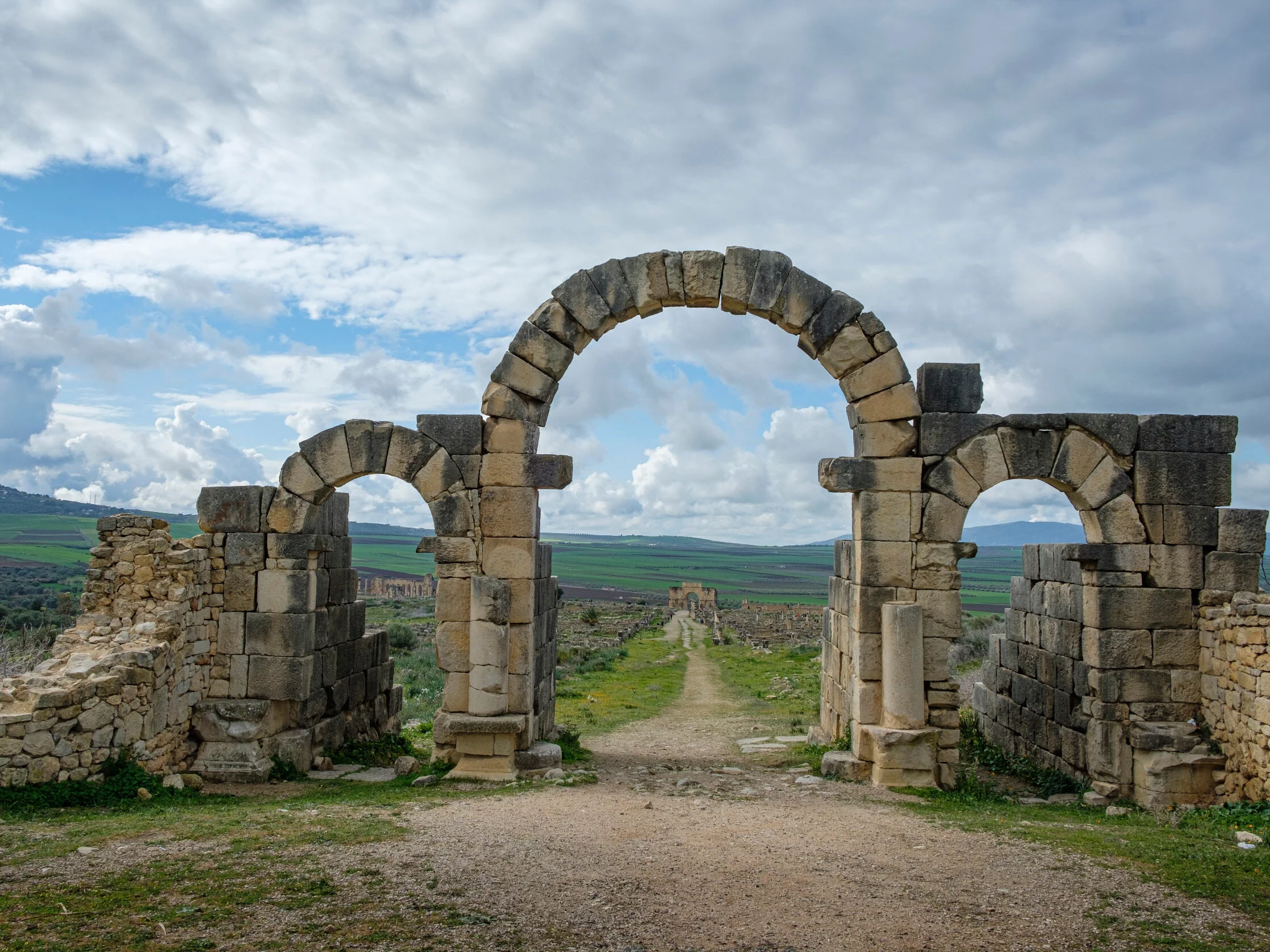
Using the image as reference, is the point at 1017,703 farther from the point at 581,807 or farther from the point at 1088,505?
the point at 581,807

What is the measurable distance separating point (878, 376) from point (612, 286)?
11.0ft


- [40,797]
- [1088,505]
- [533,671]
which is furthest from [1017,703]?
[40,797]

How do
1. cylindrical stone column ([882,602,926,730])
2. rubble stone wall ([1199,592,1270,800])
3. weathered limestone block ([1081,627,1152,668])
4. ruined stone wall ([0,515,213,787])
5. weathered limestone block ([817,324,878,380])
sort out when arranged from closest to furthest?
ruined stone wall ([0,515,213,787])
rubble stone wall ([1199,592,1270,800])
cylindrical stone column ([882,602,926,730])
weathered limestone block ([1081,627,1152,668])
weathered limestone block ([817,324,878,380])

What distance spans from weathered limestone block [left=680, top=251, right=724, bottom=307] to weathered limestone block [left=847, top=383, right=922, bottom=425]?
2.26 m

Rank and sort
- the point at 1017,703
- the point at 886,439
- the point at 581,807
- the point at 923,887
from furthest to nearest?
the point at 1017,703 < the point at 886,439 < the point at 581,807 < the point at 923,887

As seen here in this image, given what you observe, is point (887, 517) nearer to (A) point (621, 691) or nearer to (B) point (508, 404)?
(B) point (508, 404)

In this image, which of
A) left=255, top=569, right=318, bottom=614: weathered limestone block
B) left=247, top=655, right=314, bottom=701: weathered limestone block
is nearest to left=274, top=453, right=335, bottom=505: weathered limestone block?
left=255, top=569, right=318, bottom=614: weathered limestone block

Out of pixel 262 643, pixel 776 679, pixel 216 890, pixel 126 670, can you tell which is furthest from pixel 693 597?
pixel 216 890

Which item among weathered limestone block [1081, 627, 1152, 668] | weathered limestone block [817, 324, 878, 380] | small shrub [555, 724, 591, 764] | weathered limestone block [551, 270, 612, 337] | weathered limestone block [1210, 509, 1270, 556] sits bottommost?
small shrub [555, 724, 591, 764]

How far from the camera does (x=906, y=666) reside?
10.5 metres

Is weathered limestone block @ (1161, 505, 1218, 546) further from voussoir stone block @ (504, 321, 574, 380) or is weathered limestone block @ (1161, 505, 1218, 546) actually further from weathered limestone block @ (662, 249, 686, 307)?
voussoir stone block @ (504, 321, 574, 380)

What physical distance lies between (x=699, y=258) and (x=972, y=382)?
141 inches

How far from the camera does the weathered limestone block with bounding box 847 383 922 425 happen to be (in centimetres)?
1095

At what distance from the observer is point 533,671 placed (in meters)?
11.4
